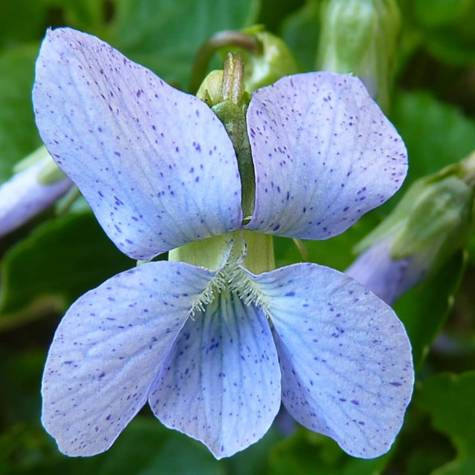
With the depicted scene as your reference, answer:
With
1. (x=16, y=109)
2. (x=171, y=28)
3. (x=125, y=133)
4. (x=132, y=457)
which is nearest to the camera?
(x=125, y=133)

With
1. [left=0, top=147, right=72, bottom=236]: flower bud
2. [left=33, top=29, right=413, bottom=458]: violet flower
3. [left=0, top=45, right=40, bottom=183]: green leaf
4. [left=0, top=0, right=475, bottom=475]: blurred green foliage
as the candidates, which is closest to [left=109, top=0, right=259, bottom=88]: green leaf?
[left=0, top=0, right=475, bottom=475]: blurred green foliage

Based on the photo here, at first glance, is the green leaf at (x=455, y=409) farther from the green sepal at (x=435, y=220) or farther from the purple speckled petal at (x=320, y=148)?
the purple speckled petal at (x=320, y=148)

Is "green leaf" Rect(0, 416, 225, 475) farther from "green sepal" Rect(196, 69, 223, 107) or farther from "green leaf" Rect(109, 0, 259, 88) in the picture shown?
"green sepal" Rect(196, 69, 223, 107)

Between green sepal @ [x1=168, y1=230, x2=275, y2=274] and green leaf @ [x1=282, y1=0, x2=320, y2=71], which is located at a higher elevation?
green sepal @ [x1=168, y1=230, x2=275, y2=274]

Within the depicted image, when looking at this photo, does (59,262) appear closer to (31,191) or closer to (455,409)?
(31,191)

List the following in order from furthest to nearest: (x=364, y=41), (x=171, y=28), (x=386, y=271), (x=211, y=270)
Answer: (x=171, y=28) < (x=364, y=41) < (x=386, y=271) < (x=211, y=270)

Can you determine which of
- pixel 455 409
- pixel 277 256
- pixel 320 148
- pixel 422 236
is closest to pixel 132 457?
pixel 277 256

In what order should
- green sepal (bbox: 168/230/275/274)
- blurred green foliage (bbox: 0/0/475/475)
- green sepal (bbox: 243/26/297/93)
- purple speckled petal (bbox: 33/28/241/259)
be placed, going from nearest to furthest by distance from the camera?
purple speckled petal (bbox: 33/28/241/259) < green sepal (bbox: 168/230/275/274) < green sepal (bbox: 243/26/297/93) < blurred green foliage (bbox: 0/0/475/475)
